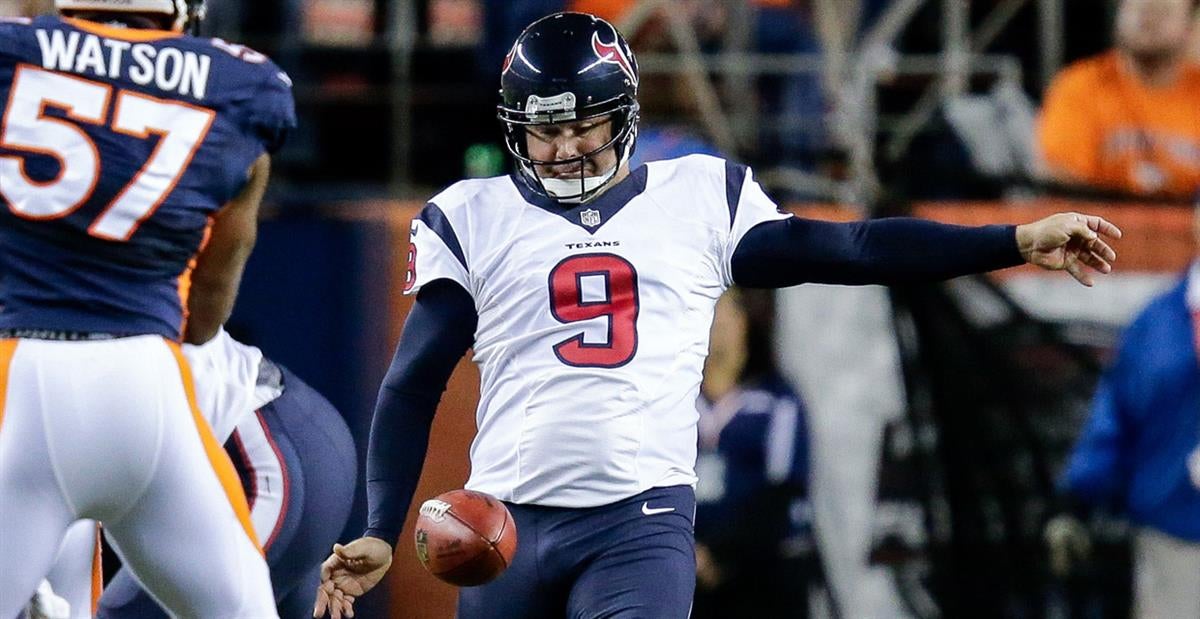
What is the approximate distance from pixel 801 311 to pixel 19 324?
425 cm

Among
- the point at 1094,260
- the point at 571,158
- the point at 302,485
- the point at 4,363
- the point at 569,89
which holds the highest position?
the point at 569,89

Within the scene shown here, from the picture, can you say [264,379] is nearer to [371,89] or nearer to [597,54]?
[597,54]

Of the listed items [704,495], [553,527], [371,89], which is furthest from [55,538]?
[371,89]

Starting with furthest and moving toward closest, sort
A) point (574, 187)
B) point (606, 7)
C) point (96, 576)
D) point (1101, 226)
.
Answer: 1. point (606, 7)
2. point (96, 576)
3. point (574, 187)
4. point (1101, 226)

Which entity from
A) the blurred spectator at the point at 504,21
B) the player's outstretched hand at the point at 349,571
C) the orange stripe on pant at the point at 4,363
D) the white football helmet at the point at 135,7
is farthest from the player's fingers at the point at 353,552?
the blurred spectator at the point at 504,21

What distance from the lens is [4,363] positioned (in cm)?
395

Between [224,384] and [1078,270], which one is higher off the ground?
[1078,270]

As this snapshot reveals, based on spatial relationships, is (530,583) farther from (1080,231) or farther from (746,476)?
(746,476)

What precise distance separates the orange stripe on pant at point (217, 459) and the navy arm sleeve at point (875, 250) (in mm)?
1196

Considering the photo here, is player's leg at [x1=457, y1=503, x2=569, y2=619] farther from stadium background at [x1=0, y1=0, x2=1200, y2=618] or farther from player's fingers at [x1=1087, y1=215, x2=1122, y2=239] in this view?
stadium background at [x1=0, y1=0, x2=1200, y2=618]

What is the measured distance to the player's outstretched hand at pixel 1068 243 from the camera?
14.0ft

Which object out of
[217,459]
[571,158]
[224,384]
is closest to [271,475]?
[224,384]

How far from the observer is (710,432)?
24.3 ft

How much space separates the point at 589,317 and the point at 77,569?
4.61ft
